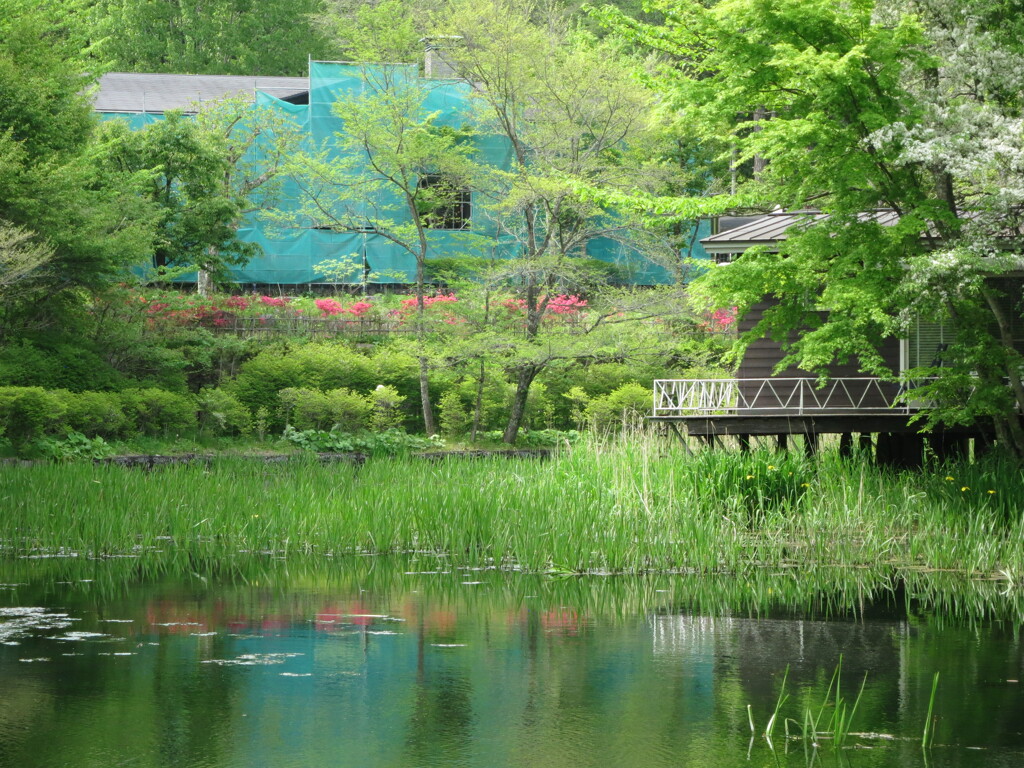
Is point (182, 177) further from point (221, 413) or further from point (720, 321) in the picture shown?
point (720, 321)

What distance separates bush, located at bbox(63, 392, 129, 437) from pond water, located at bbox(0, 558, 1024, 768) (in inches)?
322

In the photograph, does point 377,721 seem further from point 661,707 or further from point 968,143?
point 968,143

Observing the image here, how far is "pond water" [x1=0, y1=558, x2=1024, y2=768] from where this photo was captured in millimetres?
6676

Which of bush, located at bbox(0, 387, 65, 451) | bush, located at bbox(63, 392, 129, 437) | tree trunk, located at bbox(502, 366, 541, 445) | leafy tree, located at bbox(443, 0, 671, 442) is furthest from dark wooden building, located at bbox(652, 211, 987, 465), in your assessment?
bush, located at bbox(0, 387, 65, 451)

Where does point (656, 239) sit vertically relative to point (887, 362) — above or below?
above

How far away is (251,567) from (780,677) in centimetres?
634

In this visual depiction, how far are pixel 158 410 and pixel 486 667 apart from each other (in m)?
15.2

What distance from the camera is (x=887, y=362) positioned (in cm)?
1892

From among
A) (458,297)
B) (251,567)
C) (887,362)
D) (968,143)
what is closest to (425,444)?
(458,297)

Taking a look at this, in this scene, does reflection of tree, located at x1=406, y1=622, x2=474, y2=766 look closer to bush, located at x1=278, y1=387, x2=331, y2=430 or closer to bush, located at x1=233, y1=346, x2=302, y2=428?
bush, located at x1=278, y1=387, x2=331, y2=430

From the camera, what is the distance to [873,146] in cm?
1390

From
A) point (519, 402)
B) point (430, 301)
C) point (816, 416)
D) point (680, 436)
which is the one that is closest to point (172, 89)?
point (430, 301)

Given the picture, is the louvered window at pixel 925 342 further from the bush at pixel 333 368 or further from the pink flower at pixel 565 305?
the bush at pixel 333 368

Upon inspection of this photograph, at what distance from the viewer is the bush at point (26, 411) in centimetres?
1928
